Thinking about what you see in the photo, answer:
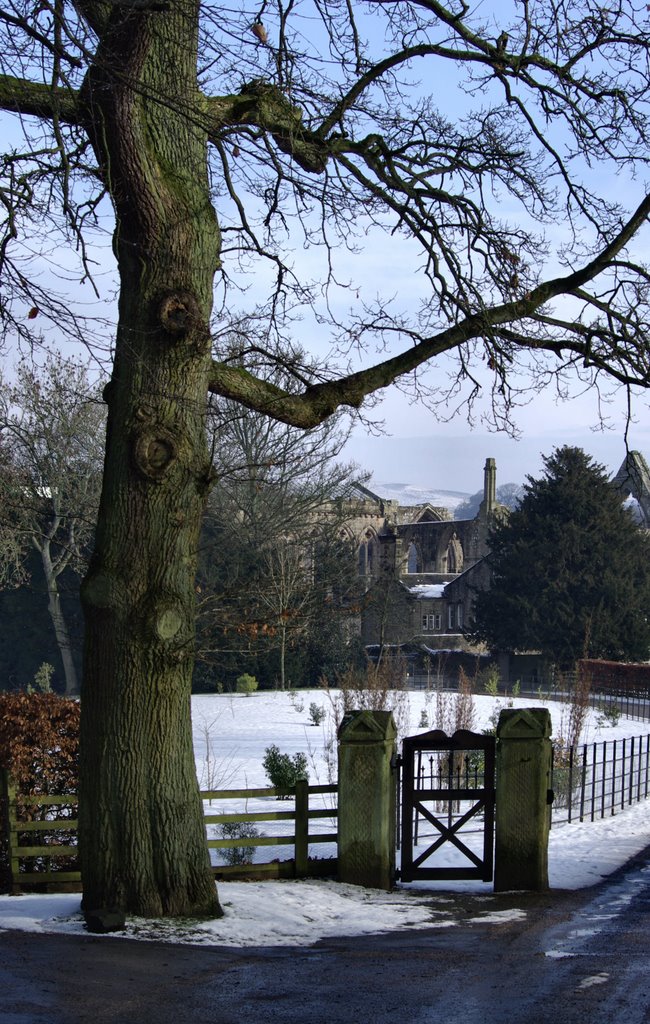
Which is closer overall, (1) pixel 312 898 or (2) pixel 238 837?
(1) pixel 312 898

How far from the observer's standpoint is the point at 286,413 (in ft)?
33.0

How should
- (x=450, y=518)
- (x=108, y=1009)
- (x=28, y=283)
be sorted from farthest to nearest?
(x=450, y=518) < (x=28, y=283) < (x=108, y=1009)

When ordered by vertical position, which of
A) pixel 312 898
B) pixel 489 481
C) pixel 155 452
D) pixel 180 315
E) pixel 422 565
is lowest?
pixel 312 898

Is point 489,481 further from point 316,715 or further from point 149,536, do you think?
point 149,536

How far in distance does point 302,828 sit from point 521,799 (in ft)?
6.76

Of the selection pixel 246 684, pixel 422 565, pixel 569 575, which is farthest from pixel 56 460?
pixel 422 565

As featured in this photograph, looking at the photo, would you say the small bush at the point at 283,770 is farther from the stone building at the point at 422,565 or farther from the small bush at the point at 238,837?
the stone building at the point at 422,565

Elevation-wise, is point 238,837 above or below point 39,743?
below

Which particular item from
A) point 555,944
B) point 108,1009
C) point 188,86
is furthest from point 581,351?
point 108,1009

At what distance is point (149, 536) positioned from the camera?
9141mm

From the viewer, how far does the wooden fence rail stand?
10617 millimetres

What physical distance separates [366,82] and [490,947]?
7.18 m

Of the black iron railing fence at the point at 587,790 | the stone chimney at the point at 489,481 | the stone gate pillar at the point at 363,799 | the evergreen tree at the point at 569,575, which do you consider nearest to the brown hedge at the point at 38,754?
the stone gate pillar at the point at 363,799

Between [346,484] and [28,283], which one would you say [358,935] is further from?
[346,484]
